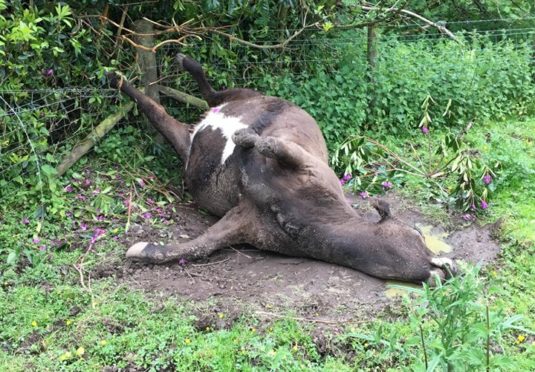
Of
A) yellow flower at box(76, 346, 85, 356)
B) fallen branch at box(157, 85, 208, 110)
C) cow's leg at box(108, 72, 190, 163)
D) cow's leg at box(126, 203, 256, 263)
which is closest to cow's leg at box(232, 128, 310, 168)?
cow's leg at box(126, 203, 256, 263)

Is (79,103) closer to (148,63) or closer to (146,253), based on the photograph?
(148,63)

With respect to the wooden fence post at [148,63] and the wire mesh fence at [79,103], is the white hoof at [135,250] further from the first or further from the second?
the wooden fence post at [148,63]

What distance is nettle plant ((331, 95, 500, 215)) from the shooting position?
5.31 metres

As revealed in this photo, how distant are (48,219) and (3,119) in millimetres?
916

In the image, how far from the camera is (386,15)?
6312mm

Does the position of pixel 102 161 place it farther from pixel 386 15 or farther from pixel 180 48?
pixel 386 15

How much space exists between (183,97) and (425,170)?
8.84 feet

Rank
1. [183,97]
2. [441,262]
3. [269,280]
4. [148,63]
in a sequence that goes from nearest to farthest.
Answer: [441,262], [269,280], [148,63], [183,97]

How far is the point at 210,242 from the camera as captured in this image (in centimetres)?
455

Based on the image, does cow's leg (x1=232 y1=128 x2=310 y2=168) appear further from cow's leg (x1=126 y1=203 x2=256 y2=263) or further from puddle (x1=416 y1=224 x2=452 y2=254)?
puddle (x1=416 y1=224 x2=452 y2=254)

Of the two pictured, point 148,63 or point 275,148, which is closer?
point 275,148

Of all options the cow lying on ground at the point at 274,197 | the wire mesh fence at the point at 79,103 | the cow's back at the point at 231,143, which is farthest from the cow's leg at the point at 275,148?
the wire mesh fence at the point at 79,103

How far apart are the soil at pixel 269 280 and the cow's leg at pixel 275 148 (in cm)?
81

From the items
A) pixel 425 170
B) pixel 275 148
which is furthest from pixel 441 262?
pixel 425 170
